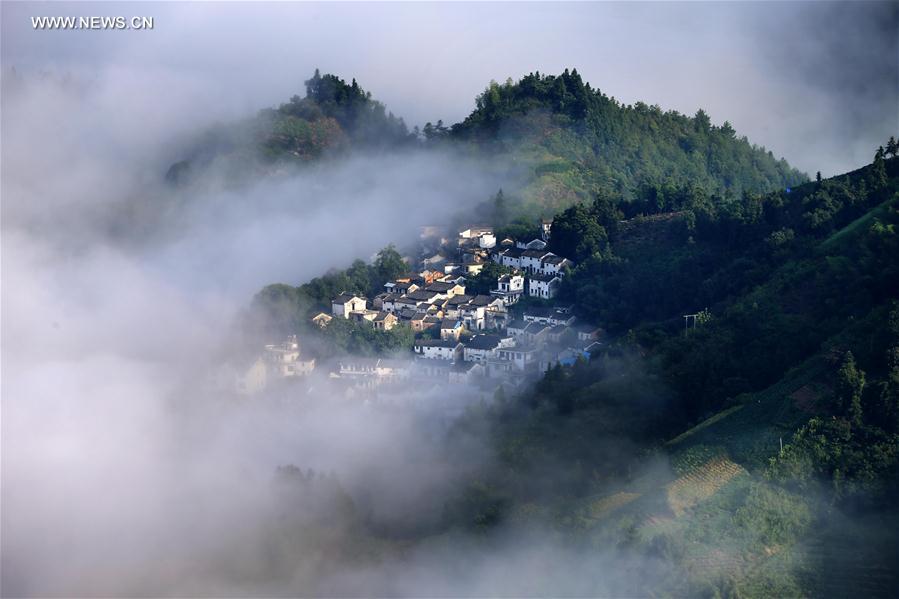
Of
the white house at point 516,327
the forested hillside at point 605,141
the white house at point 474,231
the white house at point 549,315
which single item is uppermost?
the forested hillside at point 605,141

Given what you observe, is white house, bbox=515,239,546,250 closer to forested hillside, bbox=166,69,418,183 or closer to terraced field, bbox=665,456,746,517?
forested hillside, bbox=166,69,418,183

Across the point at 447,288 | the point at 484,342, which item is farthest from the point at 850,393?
the point at 447,288

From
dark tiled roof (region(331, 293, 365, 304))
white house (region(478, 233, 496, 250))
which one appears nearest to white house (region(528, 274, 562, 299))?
white house (region(478, 233, 496, 250))

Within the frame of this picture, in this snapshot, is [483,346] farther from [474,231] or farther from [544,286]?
[474,231]

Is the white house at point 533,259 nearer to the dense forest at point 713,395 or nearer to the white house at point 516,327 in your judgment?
the dense forest at point 713,395

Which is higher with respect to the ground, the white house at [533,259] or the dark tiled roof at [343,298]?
the white house at [533,259]

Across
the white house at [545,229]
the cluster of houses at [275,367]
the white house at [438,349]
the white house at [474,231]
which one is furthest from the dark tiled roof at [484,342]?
the white house at [474,231]

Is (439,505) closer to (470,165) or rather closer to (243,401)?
(243,401)
